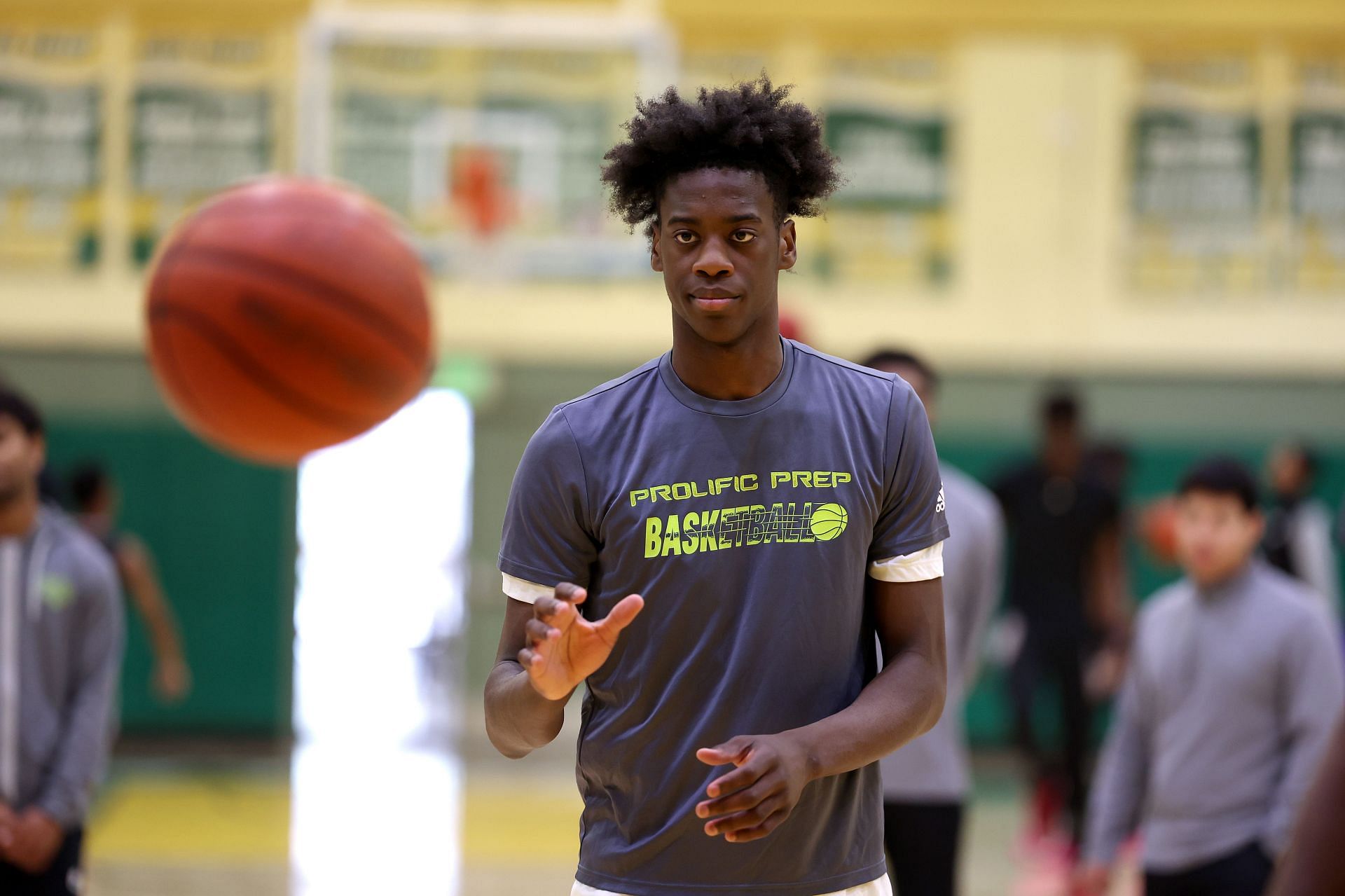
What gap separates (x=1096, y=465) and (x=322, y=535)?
22.2 ft

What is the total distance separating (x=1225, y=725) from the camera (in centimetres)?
442

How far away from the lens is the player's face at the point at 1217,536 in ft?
15.1

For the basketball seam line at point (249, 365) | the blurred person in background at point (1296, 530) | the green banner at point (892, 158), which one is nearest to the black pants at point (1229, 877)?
the basketball seam line at point (249, 365)

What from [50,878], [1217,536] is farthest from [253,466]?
[1217,536]

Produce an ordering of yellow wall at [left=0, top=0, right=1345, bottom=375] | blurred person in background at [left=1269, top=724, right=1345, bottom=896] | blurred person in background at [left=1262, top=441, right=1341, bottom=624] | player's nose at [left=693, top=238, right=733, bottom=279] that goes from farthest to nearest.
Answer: yellow wall at [left=0, top=0, right=1345, bottom=375] → blurred person in background at [left=1262, top=441, right=1341, bottom=624] → player's nose at [left=693, top=238, right=733, bottom=279] → blurred person in background at [left=1269, top=724, right=1345, bottom=896]

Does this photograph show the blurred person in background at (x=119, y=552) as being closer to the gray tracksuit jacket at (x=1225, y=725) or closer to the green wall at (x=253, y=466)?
the green wall at (x=253, y=466)

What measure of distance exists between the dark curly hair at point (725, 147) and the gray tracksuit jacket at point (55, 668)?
258cm

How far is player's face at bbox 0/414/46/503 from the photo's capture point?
14.2 feet

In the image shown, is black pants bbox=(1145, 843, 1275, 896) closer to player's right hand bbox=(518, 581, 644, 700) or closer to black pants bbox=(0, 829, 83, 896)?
player's right hand bbox=(518, 581, 644, 700)

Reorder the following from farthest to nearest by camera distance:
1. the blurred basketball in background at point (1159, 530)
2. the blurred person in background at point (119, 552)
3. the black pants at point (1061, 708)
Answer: the blurred basketball in background at point (1159, 530) → the blurred person in background at point (119, 552) → the black pants at point (1061, 708)

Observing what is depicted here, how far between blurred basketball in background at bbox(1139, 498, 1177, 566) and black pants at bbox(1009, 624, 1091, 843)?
81.9 inches

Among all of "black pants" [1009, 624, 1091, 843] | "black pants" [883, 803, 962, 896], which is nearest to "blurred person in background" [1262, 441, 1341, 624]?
"black pants" [1009, 624, 1091, 843]

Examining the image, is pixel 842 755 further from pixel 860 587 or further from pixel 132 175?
pixel 132 175

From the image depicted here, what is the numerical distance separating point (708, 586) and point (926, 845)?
2426 millimetres
